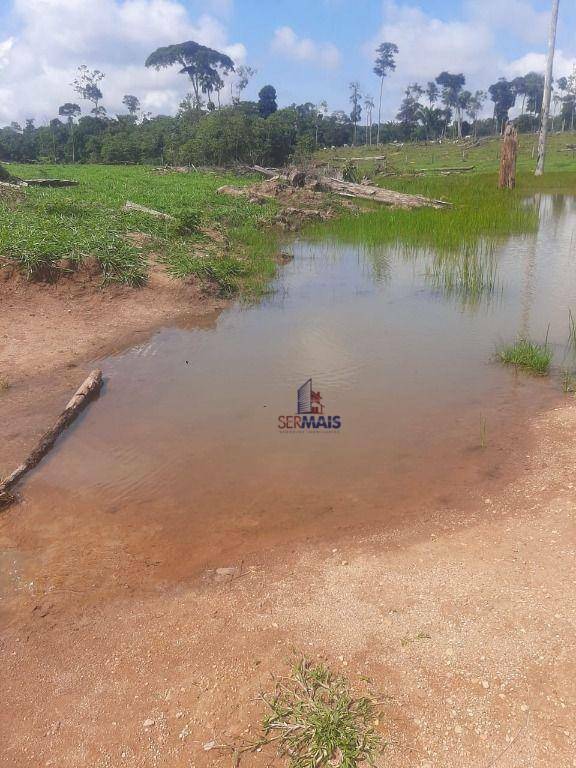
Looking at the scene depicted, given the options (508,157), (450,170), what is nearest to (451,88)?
(450,170)

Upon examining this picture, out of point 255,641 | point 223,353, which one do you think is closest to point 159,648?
point 255,641

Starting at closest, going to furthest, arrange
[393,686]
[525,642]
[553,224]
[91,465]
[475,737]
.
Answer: [475,737] → [393,686] → [525,642] → [91,465] → [553,224]

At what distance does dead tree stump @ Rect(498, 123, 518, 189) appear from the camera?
21.6 metres

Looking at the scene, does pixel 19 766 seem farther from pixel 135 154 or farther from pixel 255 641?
pixel 135 154

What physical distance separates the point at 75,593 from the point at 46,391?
10.4 feet

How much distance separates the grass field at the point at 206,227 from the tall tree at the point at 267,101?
106 ft

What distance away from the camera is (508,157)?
72.5 feet

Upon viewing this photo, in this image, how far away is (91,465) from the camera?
4.61 metres

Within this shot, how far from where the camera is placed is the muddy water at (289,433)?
387 centimetres

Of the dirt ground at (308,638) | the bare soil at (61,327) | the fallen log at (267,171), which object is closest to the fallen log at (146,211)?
the bare soil at (61,327)

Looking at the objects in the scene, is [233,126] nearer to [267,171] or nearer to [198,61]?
[267,171]

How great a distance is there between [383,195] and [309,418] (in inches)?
694

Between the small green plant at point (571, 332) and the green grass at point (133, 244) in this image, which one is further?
the green grass at point (133, 244)

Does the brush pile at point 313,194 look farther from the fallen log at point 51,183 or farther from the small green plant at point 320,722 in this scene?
the small green plant at point 320,722
